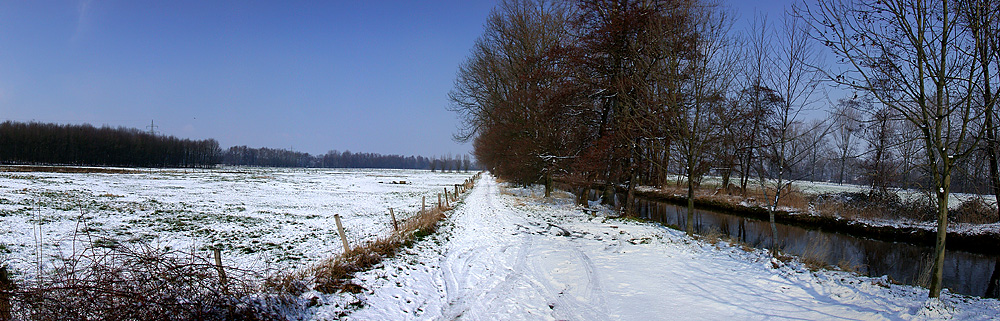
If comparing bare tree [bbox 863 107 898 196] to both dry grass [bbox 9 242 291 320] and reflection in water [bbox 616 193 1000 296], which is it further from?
dry grass [bbox 9 242 291 320]

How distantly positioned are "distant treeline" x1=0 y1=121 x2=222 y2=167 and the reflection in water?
120 m

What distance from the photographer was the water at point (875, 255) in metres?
9.87

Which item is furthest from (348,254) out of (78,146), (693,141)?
(78,146)

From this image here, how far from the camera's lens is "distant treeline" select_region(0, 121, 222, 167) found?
84.9 m

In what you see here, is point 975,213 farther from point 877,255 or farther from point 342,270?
point 342,270

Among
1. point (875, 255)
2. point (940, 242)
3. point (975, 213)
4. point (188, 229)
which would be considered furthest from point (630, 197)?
point (188, 229)

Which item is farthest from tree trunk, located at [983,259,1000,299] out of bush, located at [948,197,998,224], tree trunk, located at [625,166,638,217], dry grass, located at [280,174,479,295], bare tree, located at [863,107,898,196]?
dry grass, located at [280,174,479,295]

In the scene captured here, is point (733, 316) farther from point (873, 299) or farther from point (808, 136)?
point (808, 136)

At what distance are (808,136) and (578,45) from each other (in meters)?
9.10

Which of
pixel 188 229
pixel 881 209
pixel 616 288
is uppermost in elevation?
pixel 881 209

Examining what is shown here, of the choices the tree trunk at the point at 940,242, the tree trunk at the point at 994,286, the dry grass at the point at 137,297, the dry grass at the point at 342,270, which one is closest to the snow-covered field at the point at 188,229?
the dry grass at the point at 342,270

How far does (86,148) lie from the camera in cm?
9231

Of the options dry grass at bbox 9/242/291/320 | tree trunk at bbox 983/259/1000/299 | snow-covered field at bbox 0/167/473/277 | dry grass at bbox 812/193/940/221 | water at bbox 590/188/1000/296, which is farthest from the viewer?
dry grass at bbox 812/193/940/221

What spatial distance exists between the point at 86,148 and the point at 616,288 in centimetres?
12441
